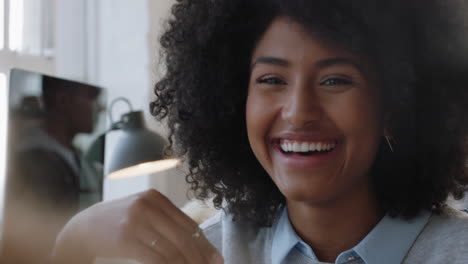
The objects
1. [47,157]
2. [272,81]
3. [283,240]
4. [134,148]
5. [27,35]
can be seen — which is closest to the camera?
[272,81]

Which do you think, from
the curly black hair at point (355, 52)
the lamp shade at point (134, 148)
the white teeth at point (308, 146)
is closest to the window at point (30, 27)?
the lamp shade at point (134, 148)

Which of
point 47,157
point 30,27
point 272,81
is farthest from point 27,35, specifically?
point 272,81

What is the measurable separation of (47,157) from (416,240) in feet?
3.20

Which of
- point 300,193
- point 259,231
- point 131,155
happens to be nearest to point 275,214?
point 259,231

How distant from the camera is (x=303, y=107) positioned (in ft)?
2.97

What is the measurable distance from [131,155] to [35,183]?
0.45 meters

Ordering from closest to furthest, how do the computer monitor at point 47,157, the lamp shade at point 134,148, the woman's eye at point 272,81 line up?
the woman's eye at point 272,81, the computer monitor at point 47,157, the lamp shade at point 134,148

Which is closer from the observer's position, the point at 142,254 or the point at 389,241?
the point at 142,254

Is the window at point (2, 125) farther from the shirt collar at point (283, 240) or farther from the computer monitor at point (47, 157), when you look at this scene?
the shirt collar at point (283, 240)

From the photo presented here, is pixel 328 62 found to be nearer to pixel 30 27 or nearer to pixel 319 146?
pixel 319 146

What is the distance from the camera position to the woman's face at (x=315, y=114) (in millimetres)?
920

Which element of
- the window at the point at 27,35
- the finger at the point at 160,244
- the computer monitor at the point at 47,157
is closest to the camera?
the finger at the point at 160,244

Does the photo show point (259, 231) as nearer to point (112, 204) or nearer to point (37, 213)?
point (112, 204)

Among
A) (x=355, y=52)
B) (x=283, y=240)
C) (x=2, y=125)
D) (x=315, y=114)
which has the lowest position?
(x=283, y=240)
